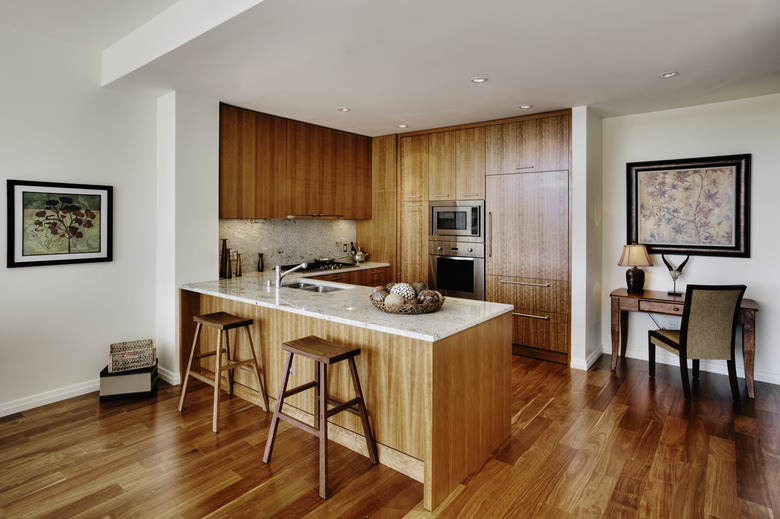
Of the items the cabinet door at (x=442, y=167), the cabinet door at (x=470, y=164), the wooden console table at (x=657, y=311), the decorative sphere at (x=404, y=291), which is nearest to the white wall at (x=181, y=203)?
the decorative sphere at (x=404, y=291)

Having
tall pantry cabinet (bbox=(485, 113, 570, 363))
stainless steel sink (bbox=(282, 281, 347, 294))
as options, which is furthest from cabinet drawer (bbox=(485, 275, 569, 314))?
stainless steel sink (bbox=(282, 281, 347, 294))

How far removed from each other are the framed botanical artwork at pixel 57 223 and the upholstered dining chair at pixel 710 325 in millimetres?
4716

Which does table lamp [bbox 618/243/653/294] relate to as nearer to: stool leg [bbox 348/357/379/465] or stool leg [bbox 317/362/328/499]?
stool leg [bbox 348/357/379/465]

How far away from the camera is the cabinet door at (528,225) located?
4359 mm

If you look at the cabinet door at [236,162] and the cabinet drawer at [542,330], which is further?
the cabinet drawer at [542,330]

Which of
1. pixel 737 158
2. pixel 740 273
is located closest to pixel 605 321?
pixel 740 273

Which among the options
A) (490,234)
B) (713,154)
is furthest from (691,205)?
(490,234)

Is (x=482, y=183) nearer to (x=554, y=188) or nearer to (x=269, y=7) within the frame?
(x=554, y=188)

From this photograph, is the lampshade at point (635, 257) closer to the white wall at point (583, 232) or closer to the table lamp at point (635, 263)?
the table lamp at point (635, 263)

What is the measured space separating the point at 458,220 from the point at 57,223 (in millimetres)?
3682

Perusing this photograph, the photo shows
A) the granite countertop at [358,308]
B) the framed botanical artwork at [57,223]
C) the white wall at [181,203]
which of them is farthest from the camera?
the white wall at [181,203]

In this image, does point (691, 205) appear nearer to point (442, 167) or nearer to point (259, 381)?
point (442, 167)

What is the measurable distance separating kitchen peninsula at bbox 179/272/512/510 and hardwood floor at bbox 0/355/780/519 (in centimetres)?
12

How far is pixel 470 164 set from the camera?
4.89 meters
